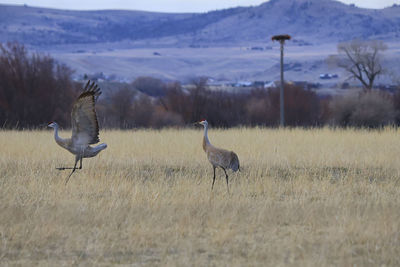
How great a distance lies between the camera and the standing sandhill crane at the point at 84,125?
9.02 meters

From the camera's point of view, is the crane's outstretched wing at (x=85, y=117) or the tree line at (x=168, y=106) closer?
the crane's outstretched wing at (x=85, y=117)

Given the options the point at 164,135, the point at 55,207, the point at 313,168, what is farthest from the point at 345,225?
the point at 164,135

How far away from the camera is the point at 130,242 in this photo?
21.0 ft

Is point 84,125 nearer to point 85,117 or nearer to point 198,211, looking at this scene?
point 85,117

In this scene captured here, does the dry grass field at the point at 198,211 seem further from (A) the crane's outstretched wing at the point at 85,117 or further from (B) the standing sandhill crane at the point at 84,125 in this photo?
(A) the crane's outstretched wing at the point at 85,117

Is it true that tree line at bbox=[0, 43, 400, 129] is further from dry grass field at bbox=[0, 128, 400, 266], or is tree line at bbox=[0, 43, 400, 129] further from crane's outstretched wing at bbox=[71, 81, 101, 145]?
crane's outstretched wing at bbox=[71, 81, 101, 145]

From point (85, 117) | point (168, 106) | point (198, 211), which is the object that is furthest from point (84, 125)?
point (168, 106)

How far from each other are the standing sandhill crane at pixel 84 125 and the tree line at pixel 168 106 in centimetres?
1186

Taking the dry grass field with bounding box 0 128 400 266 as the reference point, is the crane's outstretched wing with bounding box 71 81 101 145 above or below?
above

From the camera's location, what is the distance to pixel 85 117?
30.5ft

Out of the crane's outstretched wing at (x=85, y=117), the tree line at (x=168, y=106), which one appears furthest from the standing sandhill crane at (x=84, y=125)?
the tree line at (x=168, y=106)

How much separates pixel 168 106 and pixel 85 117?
2637cm

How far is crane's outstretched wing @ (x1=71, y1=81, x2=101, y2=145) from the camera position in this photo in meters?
9.01

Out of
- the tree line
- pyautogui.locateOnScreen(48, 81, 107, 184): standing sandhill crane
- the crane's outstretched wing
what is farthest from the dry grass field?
the tree line
